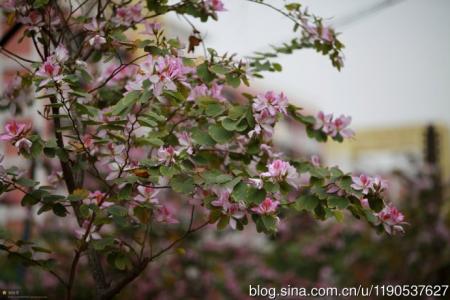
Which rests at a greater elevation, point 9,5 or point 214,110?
point 9,5

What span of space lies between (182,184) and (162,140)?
0.96ft

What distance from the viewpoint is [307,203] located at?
1.39 m

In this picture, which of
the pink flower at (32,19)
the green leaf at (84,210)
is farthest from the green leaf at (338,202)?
the pink flower at (32,19)

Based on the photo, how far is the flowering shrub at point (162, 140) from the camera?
51.7 inches

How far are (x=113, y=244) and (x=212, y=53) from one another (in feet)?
2.31

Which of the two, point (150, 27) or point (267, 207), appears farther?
point (150, 27)

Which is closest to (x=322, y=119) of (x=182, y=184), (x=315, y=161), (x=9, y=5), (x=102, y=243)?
(x=315, y=161)

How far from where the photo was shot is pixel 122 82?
187 cm

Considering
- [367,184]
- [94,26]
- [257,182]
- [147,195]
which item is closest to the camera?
[257,182]

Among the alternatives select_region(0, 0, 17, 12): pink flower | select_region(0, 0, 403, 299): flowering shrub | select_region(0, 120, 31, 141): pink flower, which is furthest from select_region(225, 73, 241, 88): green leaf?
select_region(0, 0, 17, 12): pink flower

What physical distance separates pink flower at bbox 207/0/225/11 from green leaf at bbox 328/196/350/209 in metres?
0.78

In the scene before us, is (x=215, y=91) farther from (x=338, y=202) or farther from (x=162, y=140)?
(x=338, y=202)

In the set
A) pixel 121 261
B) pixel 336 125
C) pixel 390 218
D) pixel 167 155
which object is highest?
pixel 336 125

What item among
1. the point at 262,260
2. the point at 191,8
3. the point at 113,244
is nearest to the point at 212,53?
the point at 191,8
